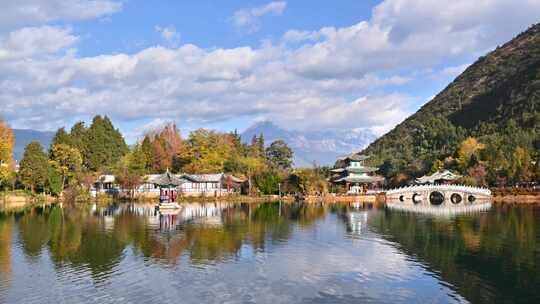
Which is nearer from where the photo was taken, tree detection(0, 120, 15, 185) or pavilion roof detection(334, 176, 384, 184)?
tree detection(0, 120, 15, 185)

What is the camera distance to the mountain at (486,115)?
8594 cm

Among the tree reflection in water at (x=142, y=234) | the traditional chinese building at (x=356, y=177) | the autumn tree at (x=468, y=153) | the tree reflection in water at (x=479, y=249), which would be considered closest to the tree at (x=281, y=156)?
the traditional chinese building at (x=356, y=177)

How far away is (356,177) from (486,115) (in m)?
53.5

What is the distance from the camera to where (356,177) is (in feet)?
259

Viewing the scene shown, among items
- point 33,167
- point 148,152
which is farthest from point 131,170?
point 33,167

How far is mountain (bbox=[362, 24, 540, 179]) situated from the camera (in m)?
85.9

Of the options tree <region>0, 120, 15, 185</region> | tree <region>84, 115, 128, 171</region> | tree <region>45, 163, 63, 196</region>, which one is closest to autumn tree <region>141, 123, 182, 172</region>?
tree <region>84, 115, 128, 171</region>

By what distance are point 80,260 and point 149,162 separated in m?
56.8

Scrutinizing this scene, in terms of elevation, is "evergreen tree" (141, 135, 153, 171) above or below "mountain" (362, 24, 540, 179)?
below

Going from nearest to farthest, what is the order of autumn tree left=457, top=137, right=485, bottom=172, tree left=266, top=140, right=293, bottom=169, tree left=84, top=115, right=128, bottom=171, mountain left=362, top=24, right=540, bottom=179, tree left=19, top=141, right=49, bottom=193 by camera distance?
1. tree left=19, top=141, right=49, bottom=193
2. tree left=84, top=115, right=128, bottom=171
3. autumn tree left=457, top=137, right=485, bottom=172
4. mountain left=362, top=24, right=540, bottom=179
5. tree left=266, top=140, right=293, bottom=169

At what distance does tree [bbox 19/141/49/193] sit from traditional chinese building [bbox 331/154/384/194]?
124 feet

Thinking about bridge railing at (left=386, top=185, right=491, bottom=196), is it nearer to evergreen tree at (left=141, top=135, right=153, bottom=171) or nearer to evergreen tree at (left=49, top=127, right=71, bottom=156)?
evergreen tree at (left=141, top=135, right=153, bottom=171)

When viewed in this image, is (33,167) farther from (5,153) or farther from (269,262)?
(269,262)

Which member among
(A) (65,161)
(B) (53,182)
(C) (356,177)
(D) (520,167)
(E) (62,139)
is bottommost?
(B) (53,182)
